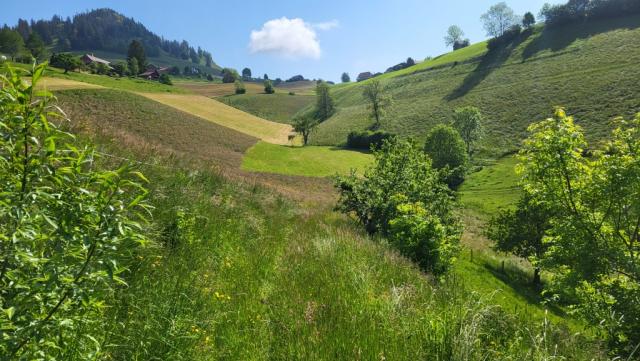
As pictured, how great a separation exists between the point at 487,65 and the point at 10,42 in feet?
451

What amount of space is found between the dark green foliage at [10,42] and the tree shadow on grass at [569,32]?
14332 centimetres

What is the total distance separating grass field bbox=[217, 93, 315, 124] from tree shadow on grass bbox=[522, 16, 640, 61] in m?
76.7

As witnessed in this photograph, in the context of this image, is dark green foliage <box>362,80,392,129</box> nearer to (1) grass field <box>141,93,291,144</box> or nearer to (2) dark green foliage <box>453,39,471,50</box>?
(1) grass field <box>141,93,291,144</box>

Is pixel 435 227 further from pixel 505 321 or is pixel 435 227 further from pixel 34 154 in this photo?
pixel 34 154

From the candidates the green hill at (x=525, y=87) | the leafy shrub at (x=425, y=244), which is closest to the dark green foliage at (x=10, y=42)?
the green hill at (x=525, y=87)

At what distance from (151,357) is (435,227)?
33.4 ft

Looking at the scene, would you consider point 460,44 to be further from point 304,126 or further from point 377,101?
point 304,126

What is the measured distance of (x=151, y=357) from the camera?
344cm

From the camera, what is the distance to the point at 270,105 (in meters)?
135

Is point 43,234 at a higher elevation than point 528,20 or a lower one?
lower

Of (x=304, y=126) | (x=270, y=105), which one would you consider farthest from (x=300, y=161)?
(x=270, y=105)

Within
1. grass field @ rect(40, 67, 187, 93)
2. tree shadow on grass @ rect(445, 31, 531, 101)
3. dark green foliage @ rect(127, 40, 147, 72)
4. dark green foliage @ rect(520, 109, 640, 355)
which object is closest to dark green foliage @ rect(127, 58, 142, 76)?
dark green foliage @ rect(127, 40, 147, 72)

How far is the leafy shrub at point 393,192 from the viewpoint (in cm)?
1652

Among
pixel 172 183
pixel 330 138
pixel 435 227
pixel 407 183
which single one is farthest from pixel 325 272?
pixel 330 138
